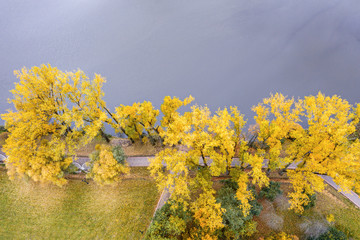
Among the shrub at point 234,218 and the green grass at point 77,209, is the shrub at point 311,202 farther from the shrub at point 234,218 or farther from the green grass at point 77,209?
the green grass at point 77,209

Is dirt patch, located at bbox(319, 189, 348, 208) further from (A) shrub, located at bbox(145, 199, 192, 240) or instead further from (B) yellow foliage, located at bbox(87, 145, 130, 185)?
(B) yellow foliage, located at bbox(87, 145, 130, 185)

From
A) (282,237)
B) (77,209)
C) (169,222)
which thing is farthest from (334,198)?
(77,209)

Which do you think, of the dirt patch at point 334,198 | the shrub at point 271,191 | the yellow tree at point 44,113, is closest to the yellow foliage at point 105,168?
the yellow tree at point 44,113

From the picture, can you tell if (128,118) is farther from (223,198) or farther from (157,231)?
(223,198)

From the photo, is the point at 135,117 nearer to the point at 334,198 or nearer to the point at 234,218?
the point at 234,218

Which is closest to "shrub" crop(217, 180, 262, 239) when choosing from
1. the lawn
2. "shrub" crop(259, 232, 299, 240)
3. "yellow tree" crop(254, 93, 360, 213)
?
"shrub" crop(259, 232, 299, 240)

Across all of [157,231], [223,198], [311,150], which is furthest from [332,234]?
[157,231]
